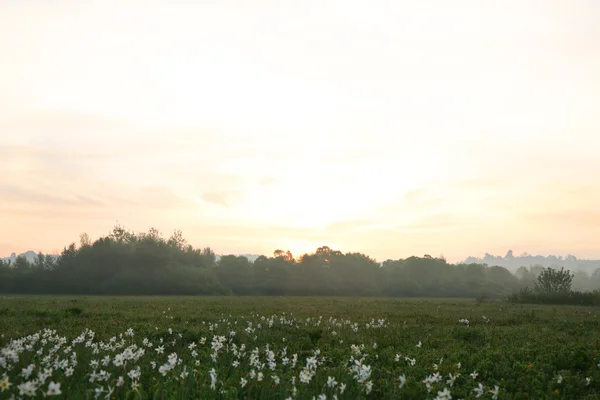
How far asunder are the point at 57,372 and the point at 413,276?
333 feet

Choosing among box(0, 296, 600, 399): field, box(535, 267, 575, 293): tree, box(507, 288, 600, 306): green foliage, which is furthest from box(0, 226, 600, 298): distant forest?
box(0, 296, 600, 399): field

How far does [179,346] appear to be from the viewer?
10.3 meters

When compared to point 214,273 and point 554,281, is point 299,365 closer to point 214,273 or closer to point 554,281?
point 554,281

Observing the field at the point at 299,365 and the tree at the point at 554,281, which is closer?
the field at the point at 299,365

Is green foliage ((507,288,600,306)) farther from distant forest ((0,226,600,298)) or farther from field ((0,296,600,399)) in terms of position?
distant forest ((0,226,600,298))

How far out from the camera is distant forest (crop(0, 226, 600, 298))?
80375 mm

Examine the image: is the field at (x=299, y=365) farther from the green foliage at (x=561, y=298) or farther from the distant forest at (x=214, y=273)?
the distant forest at (x=214, y=273)

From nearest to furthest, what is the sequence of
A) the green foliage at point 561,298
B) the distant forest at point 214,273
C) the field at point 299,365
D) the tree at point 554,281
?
the field at point 299,365, the green foliage at point 561,298, the tree at point 554,281, the distant forest at point 214,273

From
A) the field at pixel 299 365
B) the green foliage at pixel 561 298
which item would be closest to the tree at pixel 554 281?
the green foliage at pixel 561 298

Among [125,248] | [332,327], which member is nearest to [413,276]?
[125,248]

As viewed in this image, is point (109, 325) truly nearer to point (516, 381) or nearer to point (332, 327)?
point (332, 327)

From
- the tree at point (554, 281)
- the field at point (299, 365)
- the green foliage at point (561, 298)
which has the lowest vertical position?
the green foliage at point (561, 298)

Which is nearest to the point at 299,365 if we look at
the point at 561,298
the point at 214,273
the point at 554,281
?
the point at 561,298

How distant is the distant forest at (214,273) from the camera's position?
80375 millimetres
